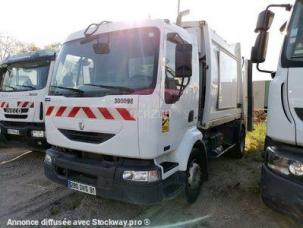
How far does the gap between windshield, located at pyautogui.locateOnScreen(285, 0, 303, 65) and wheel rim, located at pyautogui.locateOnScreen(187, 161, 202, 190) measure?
196cm

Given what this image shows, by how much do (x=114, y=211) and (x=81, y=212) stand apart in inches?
17.7

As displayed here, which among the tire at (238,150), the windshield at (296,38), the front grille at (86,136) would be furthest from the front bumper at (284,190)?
the tire at (238,150)

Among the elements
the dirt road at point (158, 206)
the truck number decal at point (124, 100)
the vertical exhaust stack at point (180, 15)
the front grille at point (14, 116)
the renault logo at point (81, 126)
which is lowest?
the dirt road at point (158, 206)

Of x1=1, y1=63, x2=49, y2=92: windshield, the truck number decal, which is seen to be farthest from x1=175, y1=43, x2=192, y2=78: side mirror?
x1=1, y1=63, x2=49, y2=92: windshield

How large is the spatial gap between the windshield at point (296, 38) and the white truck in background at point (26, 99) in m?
4.68

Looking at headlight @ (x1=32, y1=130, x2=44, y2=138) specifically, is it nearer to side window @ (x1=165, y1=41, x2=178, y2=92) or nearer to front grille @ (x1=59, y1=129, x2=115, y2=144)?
front grille @ (x1=59, y1=129, x2=115, y2=144)

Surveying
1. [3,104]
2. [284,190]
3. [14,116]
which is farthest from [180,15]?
[3,104]

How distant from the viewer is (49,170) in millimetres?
4242

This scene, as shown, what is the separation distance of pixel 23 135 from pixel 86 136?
3297 mm

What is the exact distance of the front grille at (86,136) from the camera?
12.3 ft

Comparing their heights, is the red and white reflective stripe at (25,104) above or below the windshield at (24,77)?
below

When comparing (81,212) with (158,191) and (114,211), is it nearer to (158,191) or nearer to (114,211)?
(114,211)

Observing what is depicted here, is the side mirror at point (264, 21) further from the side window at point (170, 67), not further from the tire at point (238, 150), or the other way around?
the tire at point (238, 150)

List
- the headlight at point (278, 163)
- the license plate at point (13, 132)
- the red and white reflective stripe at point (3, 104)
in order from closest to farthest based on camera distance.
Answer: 1. the headlight at point (278, 163)
2. the license plate at point (13, 132)
3. the red and white reflective stripe at point (3, 104)
